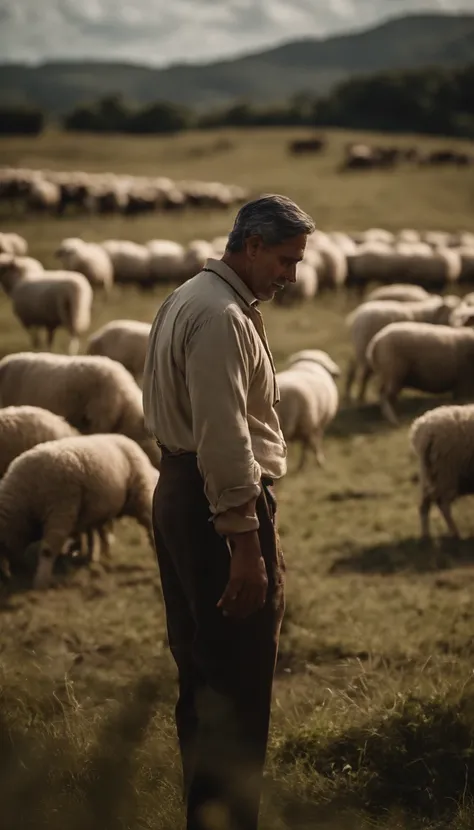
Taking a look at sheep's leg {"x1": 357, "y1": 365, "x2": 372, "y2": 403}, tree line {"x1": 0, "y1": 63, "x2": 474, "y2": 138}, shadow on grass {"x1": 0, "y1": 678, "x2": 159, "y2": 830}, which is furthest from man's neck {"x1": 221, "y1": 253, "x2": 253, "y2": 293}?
tree line {"x1": 0, "y1": 63, "x2": 474, "y2": 138}

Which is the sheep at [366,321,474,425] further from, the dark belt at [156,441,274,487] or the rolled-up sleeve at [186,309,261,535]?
the rolled-up sleeve at [186,309,261,535]

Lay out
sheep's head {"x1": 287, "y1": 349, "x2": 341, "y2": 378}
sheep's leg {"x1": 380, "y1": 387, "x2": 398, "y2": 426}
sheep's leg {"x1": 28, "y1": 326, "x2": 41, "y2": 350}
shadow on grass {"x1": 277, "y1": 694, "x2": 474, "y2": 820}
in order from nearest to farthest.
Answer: shadow on grass {"x1": 277, "y1": 694, "x2": 474, "y2": 820}
sheep's head {"x1": 287, "y1": 349, "x2": 341, "y2": 378}
sheep's leg {"x1": 380, "y1": 387, "x2": 398, "y2": 426}
sheep's leg {"x1": 28, "y1": 326, "x2": 41, "y2": 350}

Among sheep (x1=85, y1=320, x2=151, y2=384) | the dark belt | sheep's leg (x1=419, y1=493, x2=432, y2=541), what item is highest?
the dark belt

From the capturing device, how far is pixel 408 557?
7523mm

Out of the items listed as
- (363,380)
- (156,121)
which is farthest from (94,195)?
(156,121)

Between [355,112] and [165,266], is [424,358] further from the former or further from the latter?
[355,112]

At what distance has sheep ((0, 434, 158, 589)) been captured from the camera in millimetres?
6621

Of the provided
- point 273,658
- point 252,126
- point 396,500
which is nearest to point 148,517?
point 396,500

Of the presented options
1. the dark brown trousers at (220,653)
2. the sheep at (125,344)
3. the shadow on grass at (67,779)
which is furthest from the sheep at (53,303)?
the dark brown trousers at (220,653)

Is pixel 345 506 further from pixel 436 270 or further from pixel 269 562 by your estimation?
pixel 436 270

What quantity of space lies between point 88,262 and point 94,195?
1482cm

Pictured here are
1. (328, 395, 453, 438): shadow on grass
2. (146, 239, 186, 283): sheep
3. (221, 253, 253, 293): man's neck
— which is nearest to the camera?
(221, 253, 253, 293): man's neck

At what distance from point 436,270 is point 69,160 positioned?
3184 centimetres

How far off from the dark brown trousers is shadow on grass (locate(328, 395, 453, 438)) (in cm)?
873
